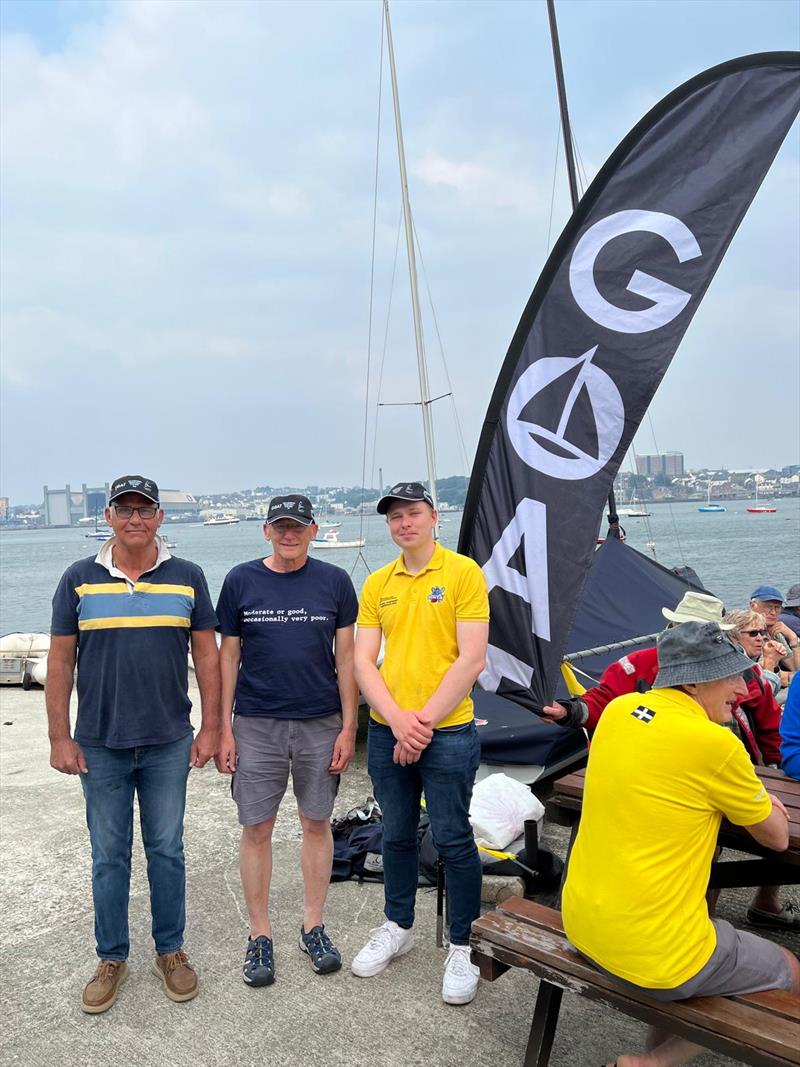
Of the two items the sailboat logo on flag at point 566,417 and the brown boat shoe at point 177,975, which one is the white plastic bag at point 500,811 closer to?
the brown boat shoe at point 177,975

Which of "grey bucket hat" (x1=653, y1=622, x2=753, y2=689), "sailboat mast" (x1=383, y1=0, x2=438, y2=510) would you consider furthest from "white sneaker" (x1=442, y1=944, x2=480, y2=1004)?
"sailboat mast" (x1=383, y1=0, x2=438, y2=510)

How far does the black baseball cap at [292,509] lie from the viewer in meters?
3.41

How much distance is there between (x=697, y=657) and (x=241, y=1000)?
7.00ft

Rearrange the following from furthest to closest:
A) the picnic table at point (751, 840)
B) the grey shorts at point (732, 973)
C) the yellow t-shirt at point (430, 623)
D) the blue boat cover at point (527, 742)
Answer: the blue boat cover at point (527, 742) < the yellow t-shirt at point (430, 623) < the picnic table at point (751, 840) < the grey shorts at point (732, 973)

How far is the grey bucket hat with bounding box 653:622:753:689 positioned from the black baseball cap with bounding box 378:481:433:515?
1.27 m

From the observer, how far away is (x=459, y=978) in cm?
314

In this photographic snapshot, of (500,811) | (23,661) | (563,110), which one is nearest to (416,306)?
(563,110)

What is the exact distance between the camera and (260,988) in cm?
325

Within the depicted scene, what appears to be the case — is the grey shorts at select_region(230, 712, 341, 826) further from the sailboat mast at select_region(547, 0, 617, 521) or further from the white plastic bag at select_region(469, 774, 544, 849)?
the sailboat mast at select_region(547, 0, 617, 521)

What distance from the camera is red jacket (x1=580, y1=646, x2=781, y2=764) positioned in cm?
366

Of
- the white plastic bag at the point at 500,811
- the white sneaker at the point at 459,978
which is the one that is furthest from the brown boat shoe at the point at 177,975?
the white plastic bag at the point at 500,811

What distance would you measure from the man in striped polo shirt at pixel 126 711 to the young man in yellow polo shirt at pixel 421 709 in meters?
0.73

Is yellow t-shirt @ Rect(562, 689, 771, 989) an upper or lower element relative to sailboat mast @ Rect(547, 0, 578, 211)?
lower

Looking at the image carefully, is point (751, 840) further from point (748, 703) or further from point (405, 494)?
point (405, 494)
